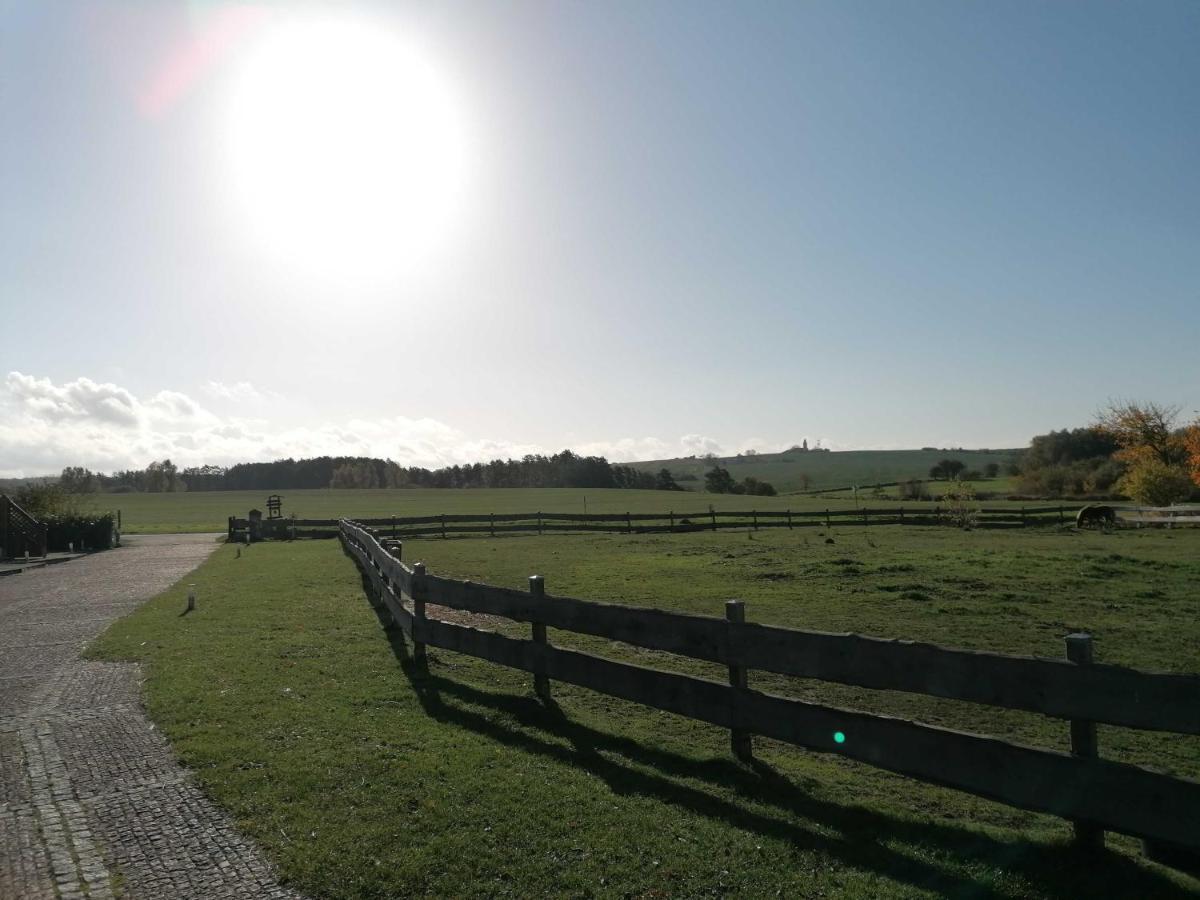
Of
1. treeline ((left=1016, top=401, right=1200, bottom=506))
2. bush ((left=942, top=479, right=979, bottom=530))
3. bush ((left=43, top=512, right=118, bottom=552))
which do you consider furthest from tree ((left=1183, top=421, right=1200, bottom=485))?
bush ((left=43, top=512, right=118, bottom=552))

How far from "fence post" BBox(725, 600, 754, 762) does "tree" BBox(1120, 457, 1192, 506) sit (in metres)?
52.8

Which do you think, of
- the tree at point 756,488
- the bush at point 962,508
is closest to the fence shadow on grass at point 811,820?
the bush at point 962,508

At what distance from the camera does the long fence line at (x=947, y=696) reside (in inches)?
157

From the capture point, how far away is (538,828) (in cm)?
493

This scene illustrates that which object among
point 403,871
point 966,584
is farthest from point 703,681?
point 966,584

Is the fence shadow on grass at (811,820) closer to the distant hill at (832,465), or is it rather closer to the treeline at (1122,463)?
the treeline at (1122,463)

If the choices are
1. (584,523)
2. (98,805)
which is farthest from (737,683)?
(584,523)

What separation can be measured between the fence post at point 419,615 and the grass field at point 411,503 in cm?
5115

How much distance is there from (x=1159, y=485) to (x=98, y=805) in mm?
56459

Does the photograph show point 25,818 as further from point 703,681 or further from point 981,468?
point 981,468

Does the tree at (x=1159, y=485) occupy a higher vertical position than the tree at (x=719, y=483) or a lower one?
lower

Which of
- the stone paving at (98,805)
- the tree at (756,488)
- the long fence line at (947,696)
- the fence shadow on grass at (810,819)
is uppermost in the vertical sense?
the tree at (756,488)

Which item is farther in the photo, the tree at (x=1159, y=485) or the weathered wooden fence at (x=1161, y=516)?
the tree at (x=1159, y=485)

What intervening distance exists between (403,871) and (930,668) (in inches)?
130
